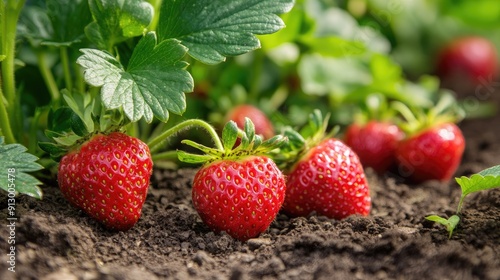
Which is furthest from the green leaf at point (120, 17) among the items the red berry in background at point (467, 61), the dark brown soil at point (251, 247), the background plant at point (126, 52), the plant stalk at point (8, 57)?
the red berry in background at point (467, 61)

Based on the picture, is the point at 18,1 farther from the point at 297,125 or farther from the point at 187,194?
the point at 297,125

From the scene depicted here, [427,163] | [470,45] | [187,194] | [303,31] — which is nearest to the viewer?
[187,194]

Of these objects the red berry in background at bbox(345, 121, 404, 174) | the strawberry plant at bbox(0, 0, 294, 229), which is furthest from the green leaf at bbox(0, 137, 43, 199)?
the red berry in background at bbox(345, 121, 404, 174)

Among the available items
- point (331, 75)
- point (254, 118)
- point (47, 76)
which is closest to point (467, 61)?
point (331, 75)

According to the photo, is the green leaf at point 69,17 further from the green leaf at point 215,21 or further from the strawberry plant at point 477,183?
the strawberry plant at point 477,183

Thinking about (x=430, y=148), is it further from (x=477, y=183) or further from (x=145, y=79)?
(x=145, y=79)

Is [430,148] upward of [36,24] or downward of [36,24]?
downward

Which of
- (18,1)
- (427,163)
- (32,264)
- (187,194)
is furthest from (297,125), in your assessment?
(32,264)
